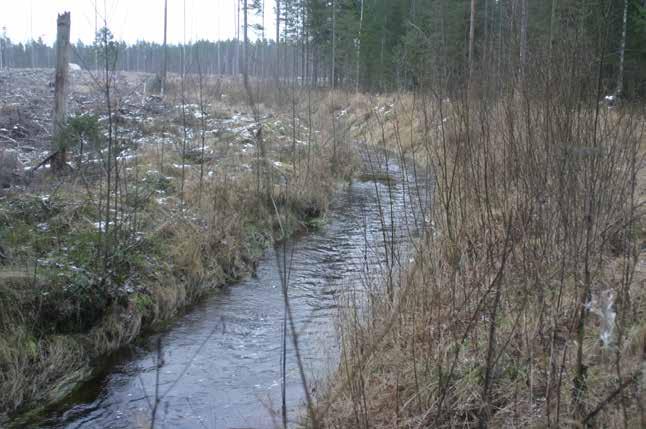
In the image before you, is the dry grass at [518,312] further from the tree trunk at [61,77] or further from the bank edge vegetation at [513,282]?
the tree trunk at [61,77]

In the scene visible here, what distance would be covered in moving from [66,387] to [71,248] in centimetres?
153

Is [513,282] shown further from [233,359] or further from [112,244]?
[112,244]

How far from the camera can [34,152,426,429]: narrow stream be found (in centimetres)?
388

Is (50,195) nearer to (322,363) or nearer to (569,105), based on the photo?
(322,363)

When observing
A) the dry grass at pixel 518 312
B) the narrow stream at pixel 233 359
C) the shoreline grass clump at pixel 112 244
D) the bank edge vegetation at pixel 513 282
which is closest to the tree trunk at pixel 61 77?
the shoreline grass clump at pixel 112 244

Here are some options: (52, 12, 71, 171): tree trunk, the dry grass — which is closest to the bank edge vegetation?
the dry grass

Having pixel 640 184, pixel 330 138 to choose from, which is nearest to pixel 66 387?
pixel 640 184

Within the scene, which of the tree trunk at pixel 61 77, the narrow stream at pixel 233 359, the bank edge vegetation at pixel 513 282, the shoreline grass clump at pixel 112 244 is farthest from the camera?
the tree trunk at pixel 61 77

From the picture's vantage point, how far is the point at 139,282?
548cm

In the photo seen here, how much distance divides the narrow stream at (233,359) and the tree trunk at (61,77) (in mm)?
3261

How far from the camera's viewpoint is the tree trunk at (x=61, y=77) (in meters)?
7.83

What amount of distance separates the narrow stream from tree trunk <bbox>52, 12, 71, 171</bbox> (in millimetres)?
3261

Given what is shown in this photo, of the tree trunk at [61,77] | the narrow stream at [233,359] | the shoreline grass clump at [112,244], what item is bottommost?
the narrow stream at [233,359]

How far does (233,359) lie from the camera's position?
4.73 metres
